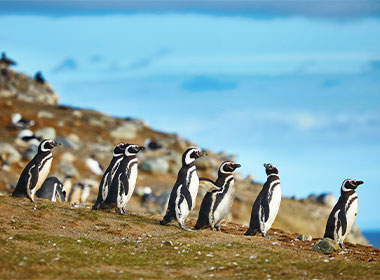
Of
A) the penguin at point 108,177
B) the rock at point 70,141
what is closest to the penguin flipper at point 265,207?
the penguin at point 108,177

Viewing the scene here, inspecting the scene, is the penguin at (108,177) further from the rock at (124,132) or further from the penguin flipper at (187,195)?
the rock at (124,132)

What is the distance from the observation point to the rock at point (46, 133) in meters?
42.3

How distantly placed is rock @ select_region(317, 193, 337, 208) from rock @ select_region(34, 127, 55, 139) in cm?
2004

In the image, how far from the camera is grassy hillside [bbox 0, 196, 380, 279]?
11.8 m

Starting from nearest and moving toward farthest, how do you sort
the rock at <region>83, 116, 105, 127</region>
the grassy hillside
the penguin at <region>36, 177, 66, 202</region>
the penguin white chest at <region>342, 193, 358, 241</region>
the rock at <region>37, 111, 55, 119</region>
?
the grassy hillside
the penguin white chest at <region>342, 193, 358, 241</region>
the penguin at <region>36, 177, 66, 202</region>
the rock at <region>37, 111, 55, 119</region>
the rock at <region>83, 116, 105, 127</region>

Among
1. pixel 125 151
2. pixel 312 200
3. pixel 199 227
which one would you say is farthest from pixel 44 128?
pixel 199 227

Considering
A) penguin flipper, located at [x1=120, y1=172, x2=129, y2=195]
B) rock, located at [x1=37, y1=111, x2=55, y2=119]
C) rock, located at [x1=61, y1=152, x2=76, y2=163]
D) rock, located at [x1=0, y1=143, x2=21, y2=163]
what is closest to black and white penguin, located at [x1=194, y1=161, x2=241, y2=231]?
penguin flipper, located at [x1=120, y1=172, x2=129, y2=195]

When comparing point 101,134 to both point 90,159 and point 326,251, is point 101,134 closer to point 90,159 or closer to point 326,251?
point 90,159

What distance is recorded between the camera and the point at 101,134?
4738 centimetres

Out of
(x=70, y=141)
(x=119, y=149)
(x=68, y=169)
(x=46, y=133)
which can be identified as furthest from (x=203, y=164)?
(x=119, y=149)

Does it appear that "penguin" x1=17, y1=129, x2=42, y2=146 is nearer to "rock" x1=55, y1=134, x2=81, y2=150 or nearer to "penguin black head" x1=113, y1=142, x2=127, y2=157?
"rock" x1=55, y1=134, x2=81, y2=150

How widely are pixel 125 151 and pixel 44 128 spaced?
2644cm

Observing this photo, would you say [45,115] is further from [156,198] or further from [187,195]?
[187,195]

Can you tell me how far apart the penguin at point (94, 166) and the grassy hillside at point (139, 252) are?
2163 cm
